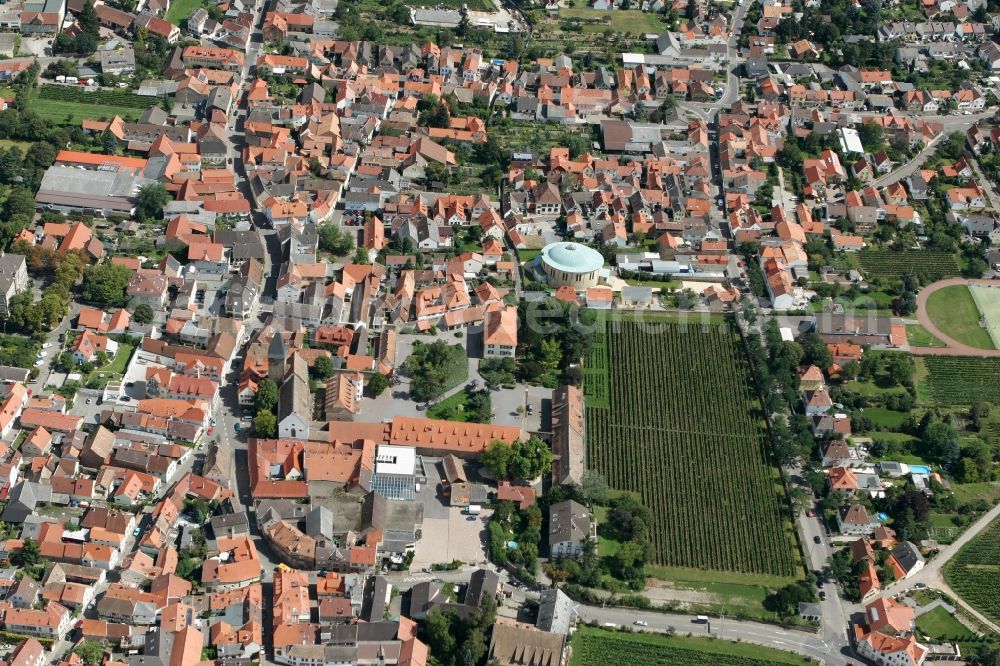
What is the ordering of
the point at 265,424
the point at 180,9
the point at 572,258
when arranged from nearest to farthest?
1. the point at 265,424
2. the point at 572,258
3. the point at 180,9

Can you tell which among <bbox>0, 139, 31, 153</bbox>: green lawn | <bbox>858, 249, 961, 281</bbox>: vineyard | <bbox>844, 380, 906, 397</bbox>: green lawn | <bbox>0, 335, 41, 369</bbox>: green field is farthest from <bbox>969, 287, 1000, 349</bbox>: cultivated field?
<bbox>0, 139, 31, 153</bbox>: green lawn

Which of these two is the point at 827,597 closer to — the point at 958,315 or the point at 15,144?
the point at 958,315

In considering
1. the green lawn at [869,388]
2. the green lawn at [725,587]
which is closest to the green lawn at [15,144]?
the green lawn at [725,587]

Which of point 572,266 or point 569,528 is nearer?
point 569,528

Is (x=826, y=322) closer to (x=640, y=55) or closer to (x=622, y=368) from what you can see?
(x=622, y=368)

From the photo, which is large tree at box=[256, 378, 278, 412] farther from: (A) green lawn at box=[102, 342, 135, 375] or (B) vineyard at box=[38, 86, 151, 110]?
(B) vineyard at box=[38, 86, 151, 110]

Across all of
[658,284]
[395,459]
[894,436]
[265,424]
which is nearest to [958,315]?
[894,436]

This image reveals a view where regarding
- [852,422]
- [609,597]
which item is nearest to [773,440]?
[852,422]
